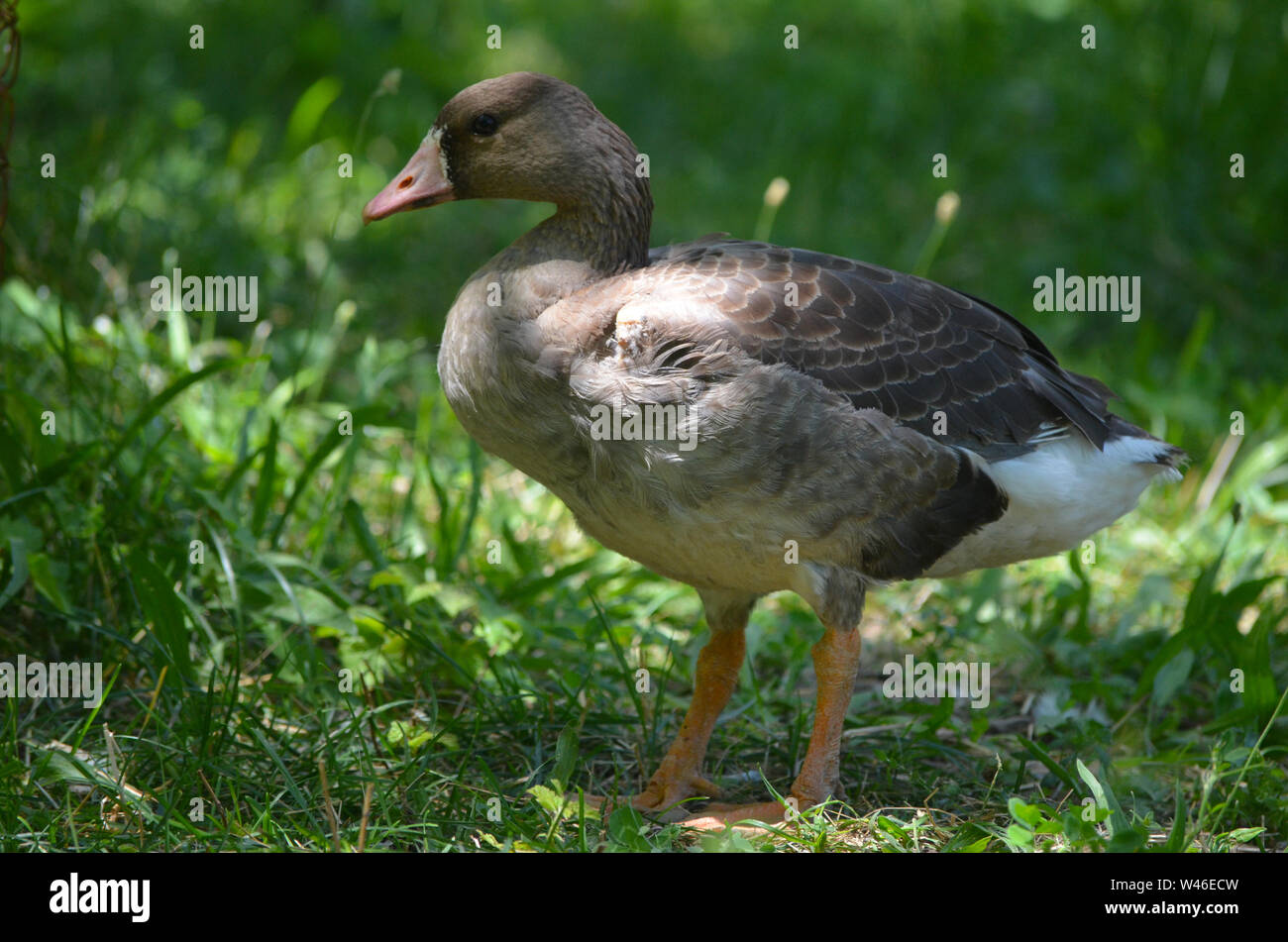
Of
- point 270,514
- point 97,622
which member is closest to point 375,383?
point 270,514

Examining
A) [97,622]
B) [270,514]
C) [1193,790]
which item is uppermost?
[270,514]

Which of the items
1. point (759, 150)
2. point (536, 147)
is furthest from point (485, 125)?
point (759, 150)

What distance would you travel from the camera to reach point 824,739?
3945 mm

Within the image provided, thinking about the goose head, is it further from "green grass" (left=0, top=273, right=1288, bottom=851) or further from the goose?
"green grass" (left=0, top=273, right=1288, bottom=851)

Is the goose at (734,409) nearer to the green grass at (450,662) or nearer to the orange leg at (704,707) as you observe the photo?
the orange leg at (704,707)

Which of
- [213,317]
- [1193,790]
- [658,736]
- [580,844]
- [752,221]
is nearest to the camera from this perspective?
[580,844]

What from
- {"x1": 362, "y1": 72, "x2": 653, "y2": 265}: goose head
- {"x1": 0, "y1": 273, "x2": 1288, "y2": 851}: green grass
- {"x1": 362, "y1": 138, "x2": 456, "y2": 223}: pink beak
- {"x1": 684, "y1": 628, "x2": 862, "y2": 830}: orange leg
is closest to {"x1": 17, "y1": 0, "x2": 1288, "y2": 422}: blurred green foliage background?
{"x1": 0, "y1": 273, "x2": 1288, "y2": 851}: green grass

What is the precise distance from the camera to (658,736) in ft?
14.5

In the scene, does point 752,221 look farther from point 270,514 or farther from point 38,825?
point 38,825

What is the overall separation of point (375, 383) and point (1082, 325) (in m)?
3.94

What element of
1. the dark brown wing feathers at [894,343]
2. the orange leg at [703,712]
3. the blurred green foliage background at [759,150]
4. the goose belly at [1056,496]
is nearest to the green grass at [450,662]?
the orange leg at [703,712]

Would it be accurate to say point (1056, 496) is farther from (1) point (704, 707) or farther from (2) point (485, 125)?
(2) point (485, 125)

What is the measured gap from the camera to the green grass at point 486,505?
3799mm

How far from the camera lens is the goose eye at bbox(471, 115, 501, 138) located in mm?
4047
